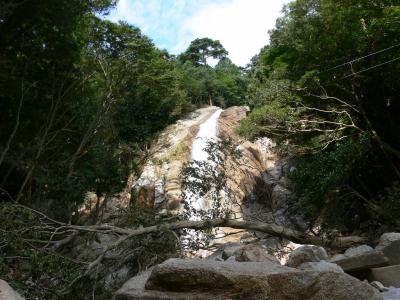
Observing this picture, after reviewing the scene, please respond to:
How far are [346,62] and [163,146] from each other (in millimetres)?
10724

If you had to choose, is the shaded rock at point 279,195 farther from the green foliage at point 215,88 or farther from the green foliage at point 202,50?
the green foliage at point 202,50

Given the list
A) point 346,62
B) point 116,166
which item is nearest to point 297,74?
point 346,62

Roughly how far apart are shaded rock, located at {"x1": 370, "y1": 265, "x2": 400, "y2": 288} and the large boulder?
91.5 inches

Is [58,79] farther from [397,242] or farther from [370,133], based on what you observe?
[397,242]

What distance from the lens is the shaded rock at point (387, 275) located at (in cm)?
638

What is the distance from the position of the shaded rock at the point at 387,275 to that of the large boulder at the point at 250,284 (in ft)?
7.63

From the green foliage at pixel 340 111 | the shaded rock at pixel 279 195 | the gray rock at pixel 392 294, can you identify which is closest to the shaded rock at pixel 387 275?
the gray rock at pixel 392 294

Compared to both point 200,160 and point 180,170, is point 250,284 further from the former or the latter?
point 200,160

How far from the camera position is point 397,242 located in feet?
23.4

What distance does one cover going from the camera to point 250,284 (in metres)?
4.09

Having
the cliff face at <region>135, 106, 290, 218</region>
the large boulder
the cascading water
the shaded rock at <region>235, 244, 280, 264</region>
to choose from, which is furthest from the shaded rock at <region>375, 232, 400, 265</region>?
the cliff face at <region>135, 106, 290, 218</region>

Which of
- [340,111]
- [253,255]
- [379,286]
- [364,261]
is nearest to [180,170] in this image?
[340,111]

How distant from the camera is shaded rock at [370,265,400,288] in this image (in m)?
6.38

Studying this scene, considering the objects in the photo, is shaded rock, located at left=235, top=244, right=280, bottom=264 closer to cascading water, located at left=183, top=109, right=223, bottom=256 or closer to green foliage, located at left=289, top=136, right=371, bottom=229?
cascading water, located at left=183, top=109, right=223, bottom=256
